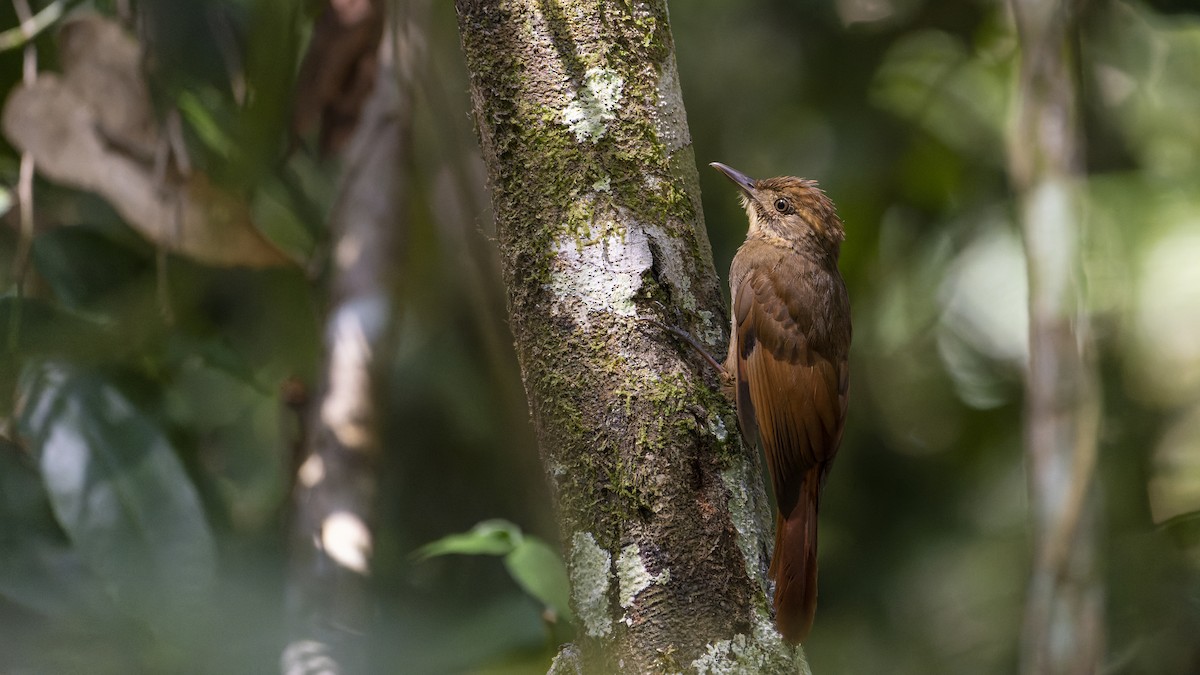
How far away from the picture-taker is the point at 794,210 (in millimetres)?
3172

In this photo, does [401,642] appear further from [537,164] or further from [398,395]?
[398,395]

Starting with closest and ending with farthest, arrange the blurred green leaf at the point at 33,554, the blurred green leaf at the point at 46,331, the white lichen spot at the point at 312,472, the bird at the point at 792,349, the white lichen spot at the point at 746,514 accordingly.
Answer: the white lichen spot at the point at 746,514
the bird at the point at 792,349
the blurred green leaf at the point at 33,554
the blurred green leaf at the point at 46,331
the white lichen spot at the point at 312,472

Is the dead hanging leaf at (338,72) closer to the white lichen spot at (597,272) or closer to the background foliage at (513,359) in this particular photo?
the background foliage at (513,359)

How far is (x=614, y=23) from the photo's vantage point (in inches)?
73.5

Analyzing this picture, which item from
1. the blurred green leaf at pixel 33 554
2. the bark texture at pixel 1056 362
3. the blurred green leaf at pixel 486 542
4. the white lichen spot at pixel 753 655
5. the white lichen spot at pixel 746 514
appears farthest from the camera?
the blurred green leaf at pixel 486 542

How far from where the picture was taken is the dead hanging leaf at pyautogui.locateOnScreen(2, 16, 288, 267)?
2.85 m

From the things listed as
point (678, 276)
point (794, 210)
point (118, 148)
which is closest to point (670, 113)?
point (678, 276)

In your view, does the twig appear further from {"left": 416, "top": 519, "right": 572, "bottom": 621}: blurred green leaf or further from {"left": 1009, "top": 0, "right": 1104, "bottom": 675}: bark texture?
{"left": 1009, "top": 0, "right": 1104, "bottom": 675}: bark texture

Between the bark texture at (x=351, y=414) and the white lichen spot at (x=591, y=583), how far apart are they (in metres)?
0.79

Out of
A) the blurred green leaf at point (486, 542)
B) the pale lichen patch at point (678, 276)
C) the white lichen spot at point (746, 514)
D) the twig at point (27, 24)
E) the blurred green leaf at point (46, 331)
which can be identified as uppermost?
the twig at point (27, 24)

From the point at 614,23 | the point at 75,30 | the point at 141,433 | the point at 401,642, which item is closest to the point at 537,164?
the point at 614,23

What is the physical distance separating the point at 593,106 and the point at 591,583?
78 centimetres

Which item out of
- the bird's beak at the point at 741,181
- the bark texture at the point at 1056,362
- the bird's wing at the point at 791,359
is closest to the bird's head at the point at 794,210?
the bird's beak at the point at 741,181

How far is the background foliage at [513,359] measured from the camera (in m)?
2.49
